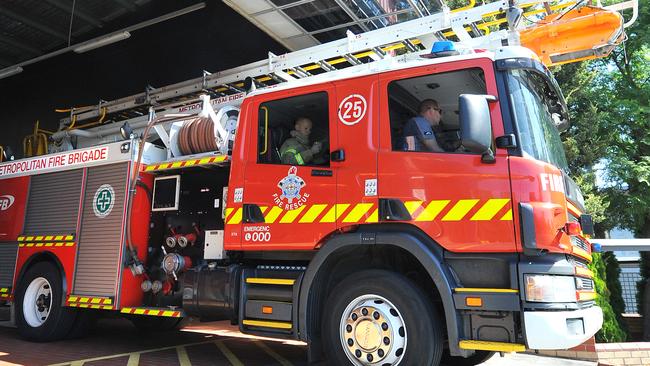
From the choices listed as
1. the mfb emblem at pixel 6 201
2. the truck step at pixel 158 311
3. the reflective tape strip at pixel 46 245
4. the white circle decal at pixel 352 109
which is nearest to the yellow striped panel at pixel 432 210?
the white circle decal at pixel 352 109

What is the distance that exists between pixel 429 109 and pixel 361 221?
1.21 metres

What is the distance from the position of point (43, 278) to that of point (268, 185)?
13.2 feet

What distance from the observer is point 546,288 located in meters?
3.57

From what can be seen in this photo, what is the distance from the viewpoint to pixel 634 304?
1004cm

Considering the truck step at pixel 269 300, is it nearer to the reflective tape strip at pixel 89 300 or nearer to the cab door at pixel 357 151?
the cab door at pixel 357 151

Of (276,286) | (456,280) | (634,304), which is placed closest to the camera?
(456,280)

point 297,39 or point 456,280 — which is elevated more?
point 297,39

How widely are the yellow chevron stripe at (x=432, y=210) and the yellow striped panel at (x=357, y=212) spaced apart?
480 mm

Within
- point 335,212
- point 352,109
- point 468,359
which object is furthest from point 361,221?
point 468,359

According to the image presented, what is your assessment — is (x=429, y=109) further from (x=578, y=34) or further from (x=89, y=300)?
(x=89, y=300)

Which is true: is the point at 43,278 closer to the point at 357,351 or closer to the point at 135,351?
the point at 135,351

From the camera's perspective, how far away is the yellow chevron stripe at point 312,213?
14.9 ft

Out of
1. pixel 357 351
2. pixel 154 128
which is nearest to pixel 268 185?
pixel 357 351

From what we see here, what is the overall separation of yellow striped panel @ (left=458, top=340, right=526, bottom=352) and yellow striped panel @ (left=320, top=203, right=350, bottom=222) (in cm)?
147
